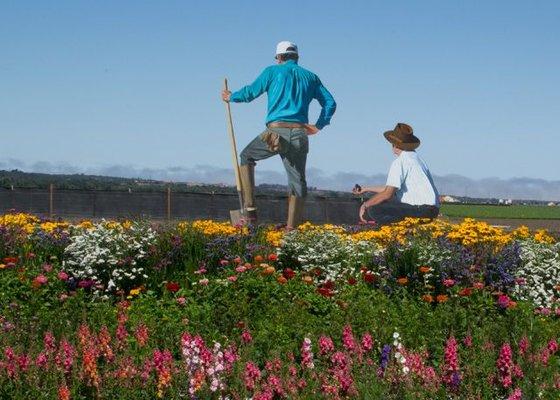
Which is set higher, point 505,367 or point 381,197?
point 381,197

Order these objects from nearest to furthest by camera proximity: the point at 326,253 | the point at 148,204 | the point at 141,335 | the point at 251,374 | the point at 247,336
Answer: the point at 251,374 < the point at 141,335 < the point at 247,336 < the point at 326,253 < the point at 148,204

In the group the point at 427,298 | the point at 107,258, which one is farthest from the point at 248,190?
the point at 427,298

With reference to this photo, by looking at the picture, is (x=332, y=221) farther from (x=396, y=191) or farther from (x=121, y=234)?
(x=121, y=234)

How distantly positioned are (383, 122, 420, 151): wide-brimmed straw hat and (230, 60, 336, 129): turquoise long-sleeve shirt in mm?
967

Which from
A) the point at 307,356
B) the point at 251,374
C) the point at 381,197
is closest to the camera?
the point at 251,374

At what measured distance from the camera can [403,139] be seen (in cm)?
1392

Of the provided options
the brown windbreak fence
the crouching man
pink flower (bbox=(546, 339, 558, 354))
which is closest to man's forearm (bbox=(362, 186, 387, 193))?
the crouching man

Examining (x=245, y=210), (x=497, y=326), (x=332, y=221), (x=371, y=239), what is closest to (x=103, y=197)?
(x=332, y=221)

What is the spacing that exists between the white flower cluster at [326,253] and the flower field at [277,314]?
0.7 inches

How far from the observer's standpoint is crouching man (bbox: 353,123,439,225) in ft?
44.4

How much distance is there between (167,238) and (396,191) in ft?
13.4

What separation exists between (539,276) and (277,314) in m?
3.84

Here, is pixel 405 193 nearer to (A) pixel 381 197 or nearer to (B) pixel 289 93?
(A) pixel 381 197

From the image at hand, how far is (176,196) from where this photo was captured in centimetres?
2778
